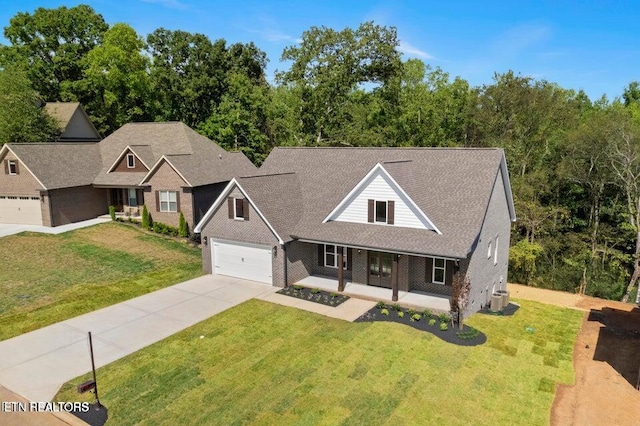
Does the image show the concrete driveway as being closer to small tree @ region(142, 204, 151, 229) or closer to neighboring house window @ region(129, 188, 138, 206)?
small tree @ region(142, 204, 151, 229)

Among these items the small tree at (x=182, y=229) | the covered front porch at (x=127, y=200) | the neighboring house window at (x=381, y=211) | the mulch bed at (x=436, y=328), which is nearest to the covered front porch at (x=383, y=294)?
the mulch bed at (x=436, y=328)

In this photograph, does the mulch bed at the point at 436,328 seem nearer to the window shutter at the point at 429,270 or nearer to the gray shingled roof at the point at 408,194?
the window shutter at the point at 429,270

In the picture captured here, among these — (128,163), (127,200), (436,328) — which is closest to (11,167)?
(128,163)

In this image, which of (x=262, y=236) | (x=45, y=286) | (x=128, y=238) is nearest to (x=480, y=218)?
(x=262, y=236)

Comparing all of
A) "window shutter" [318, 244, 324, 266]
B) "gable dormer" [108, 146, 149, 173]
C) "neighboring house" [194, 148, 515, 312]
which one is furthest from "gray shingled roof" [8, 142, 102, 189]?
"window shutter" [318, 244, 324, 266]

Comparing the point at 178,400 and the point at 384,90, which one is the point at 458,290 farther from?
the point at 384,90

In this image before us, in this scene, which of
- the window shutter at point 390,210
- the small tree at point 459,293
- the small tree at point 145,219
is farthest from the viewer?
the small tree at point 145,219
